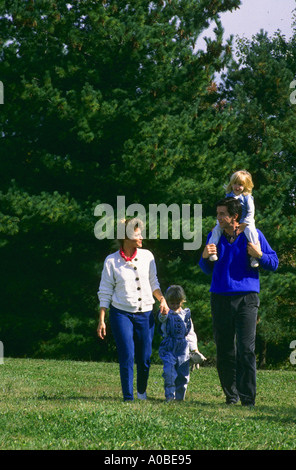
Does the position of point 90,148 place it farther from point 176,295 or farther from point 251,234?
point 251,234

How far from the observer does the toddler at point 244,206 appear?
7.55 metres

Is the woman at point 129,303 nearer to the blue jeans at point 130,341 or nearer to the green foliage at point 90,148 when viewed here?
the blue jeans at point 130,341

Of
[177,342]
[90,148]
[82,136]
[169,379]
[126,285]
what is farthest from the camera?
[90,148]

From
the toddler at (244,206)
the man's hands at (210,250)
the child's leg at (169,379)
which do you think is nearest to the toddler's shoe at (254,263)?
the toddler at (244,206)

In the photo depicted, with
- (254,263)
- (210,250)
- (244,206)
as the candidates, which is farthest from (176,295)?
(244,206)

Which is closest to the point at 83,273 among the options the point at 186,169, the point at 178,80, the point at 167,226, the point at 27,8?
the point at 167,226

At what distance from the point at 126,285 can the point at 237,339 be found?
140 cm

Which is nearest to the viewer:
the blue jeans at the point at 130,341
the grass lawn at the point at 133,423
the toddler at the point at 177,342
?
the grass lawn at the point at 133,423

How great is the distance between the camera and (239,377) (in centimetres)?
757

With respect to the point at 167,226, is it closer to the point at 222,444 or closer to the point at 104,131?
the point at 104,131

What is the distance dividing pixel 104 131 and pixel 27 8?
4378 mm

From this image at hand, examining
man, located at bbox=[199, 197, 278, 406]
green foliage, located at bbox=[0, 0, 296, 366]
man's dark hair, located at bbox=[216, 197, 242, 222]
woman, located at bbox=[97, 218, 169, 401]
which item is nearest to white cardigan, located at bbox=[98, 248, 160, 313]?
woman, located at bbox=[97, 218, 169, 401]

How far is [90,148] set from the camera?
21.2 m

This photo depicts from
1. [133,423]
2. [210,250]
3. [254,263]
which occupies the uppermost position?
[210,250]
